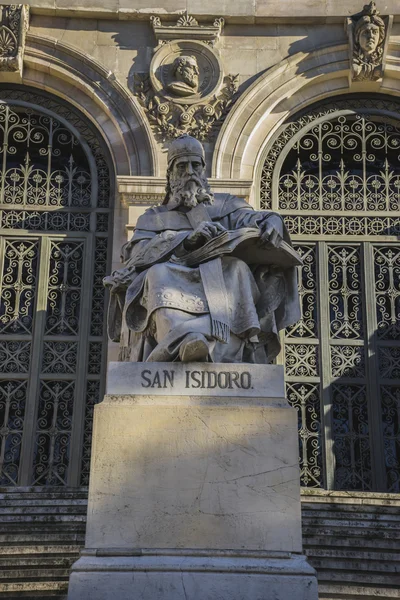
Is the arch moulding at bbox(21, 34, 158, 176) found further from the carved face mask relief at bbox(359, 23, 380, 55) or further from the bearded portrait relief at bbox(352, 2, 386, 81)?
the carved face mask relief at bbox(359, 23, 380, 55)

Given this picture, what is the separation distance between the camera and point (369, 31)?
12.8m

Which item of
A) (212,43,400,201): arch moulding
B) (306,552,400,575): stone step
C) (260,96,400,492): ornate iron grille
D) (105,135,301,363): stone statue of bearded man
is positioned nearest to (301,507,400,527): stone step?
(306,552,400,575): stone step

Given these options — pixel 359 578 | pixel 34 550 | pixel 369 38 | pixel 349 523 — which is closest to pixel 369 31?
pixel 369 38

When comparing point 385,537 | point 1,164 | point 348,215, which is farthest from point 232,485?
point 1,164

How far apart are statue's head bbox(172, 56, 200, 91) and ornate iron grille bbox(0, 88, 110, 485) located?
4.55ft

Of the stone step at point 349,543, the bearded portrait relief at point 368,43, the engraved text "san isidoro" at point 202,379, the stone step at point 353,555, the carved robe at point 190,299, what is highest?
the bearded portrait relief at point 368,43

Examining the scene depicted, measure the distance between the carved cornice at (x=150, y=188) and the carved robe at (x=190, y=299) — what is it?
4.44 meters

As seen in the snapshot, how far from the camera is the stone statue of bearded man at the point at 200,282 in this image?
6691 millimetres

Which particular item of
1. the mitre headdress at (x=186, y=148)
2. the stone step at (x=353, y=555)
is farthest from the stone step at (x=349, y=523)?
the mitre headdress at (x=186, y=148)

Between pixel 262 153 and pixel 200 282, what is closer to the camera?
pixel 200 282

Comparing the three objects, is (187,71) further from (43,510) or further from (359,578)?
(359,578)

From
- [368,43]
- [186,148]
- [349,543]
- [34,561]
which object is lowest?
[34,561]

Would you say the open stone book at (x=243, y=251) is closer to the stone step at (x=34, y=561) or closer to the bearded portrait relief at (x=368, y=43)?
the stone step at (x=34, y=561)

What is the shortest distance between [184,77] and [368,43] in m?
2.43
